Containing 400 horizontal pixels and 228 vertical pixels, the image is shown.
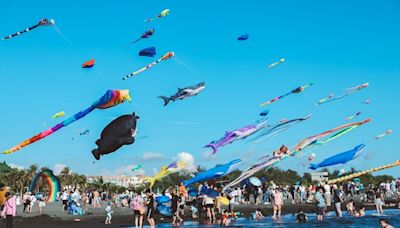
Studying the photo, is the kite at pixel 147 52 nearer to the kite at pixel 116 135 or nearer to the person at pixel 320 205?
the kite at pixel 116 135

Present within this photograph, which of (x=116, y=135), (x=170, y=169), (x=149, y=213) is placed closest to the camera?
(x=116, y=135)

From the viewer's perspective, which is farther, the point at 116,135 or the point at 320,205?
the point at 320,205

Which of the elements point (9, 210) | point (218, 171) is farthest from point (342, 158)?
point (9, 210)

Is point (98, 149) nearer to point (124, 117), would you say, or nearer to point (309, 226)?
point (124, 117)

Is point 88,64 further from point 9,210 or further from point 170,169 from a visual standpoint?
point 170,169

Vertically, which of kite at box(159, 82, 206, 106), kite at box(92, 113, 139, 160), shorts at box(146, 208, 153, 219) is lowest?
shorts at box(146, 208, 153, 219)

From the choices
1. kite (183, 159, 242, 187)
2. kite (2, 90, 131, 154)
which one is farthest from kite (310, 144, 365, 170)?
kite (2, 90, 131, 154)

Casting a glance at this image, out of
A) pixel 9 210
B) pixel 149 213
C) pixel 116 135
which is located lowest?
pixel 149 213

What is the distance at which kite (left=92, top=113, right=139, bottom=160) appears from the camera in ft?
59.3

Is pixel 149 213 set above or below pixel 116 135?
below

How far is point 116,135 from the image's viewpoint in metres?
18.4

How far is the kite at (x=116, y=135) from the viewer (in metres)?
18.1

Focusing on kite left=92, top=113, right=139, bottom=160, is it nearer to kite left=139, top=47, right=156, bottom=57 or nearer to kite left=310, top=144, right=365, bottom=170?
kite left=139, top=47, right=156, bottom=57

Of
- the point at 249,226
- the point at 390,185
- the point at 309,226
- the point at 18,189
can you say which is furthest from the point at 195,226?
the point at 18,189
